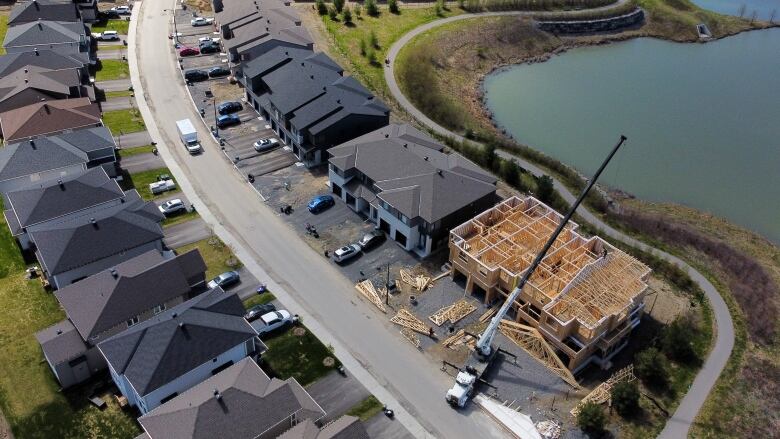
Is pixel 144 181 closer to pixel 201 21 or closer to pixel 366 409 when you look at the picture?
pixel 366 409

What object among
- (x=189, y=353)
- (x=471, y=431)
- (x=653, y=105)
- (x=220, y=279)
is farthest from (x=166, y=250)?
(x=653, y=105)

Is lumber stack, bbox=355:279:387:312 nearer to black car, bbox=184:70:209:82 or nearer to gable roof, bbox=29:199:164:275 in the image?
gable roof, bbox=29:199:164:275

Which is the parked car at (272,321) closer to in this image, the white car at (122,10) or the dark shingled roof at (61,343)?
the dark shingled roof at (61,343)

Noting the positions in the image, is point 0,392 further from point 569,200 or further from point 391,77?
point 391,77

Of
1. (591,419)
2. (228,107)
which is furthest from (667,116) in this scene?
(228,107)

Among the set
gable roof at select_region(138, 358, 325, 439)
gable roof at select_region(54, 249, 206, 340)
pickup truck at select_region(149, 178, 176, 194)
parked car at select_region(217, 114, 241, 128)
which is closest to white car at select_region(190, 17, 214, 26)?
parked car at select_region(217, 114, 241, 128)

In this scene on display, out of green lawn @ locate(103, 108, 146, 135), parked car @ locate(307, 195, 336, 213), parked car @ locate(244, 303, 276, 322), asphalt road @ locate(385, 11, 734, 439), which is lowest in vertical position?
asphalt road @ locate(385, 11, 734, 439)
